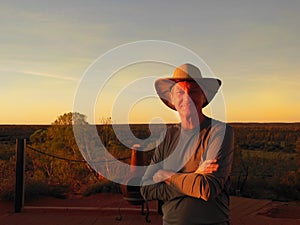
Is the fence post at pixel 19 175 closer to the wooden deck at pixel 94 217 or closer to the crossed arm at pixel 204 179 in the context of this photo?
the wooden deck at pixel 94 217

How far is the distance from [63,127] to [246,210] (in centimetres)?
612

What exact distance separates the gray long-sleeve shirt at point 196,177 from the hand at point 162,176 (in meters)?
0.03

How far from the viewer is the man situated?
2016 mm

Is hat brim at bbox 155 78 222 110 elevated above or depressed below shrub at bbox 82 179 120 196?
above

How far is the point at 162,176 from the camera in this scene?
2.19 metres

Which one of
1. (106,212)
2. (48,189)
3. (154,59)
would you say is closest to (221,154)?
(154,59)

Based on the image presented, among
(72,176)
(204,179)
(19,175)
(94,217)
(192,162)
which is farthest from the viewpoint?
(72,176)

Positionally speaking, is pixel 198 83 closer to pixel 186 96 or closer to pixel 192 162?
pixel 186 96

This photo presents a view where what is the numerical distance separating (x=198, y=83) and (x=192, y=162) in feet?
1.32

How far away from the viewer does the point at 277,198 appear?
9.42 metres

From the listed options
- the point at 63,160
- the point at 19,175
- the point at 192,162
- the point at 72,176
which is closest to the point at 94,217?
the point at 19,175

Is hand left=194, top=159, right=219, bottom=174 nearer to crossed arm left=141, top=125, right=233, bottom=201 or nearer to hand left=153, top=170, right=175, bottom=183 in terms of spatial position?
crossed arm left=141, top=125, right=233, bottom=201

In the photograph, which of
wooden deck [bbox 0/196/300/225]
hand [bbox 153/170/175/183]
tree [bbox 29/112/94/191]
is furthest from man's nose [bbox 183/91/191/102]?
tree [bbox 29/112/94/191]

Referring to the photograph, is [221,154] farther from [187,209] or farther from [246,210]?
[246,210]
